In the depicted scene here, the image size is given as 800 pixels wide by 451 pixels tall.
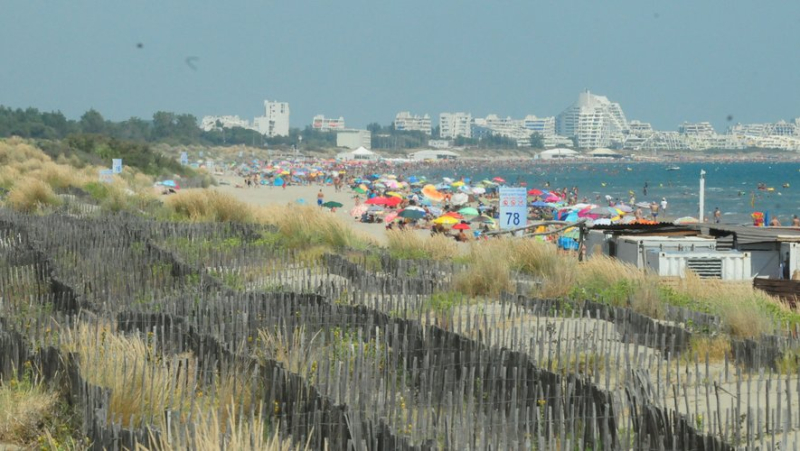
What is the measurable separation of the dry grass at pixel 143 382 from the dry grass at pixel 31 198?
52.1ft

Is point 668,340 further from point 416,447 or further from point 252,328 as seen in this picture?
point 416,447

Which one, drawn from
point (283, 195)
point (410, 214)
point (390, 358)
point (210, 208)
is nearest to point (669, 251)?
point (390, 358)

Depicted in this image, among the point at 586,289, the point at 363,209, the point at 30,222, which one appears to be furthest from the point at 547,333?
the point at 363,209

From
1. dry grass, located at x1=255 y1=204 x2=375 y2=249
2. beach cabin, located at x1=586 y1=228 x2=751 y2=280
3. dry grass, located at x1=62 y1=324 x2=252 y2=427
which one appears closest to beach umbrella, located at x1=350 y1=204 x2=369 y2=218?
dry grass, located at x1=255 y1=204 x2=375 y2=249

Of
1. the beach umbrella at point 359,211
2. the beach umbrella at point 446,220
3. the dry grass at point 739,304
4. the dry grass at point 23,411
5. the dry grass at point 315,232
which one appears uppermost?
the dry grass at point 315,232

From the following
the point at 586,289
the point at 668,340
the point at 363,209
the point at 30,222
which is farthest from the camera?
the point at 363,209

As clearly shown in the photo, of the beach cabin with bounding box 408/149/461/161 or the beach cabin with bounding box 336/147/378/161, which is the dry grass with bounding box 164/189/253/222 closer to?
the beach cabin with bounding box 336/147/378/161

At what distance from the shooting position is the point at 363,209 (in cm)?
4138

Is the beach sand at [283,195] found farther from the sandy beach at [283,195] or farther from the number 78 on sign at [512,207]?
the number 78 on sign at [512,207]

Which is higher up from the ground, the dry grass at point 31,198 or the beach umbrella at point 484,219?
the dry grass at point 31,198

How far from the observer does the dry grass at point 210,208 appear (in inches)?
842

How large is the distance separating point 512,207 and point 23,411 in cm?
1354

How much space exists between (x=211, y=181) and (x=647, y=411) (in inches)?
2416

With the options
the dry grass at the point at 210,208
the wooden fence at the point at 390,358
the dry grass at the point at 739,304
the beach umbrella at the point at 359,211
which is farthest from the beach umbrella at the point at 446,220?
the dry grass at the point at 739,304
